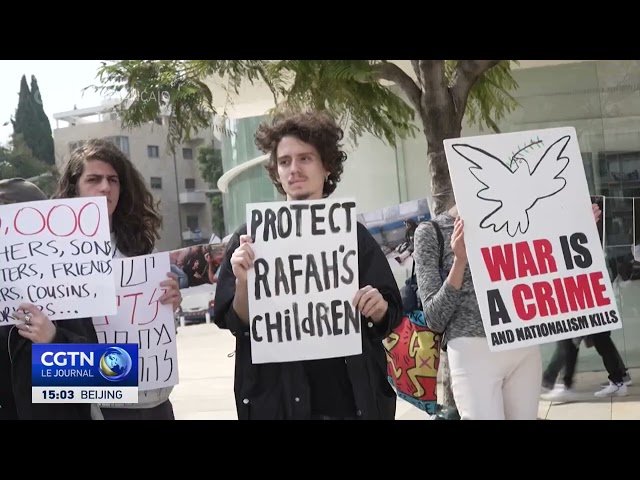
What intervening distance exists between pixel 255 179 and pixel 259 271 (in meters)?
3.10

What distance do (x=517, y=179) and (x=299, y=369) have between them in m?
1.22

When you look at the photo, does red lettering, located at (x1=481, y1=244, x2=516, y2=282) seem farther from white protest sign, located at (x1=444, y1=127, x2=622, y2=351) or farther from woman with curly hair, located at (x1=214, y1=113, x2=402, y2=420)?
woman with curly hair, located at (x1=214, y1=113, x2=402, y2=420)

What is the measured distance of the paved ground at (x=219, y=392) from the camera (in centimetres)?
700

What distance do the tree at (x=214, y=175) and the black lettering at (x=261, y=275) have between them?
9.81ft

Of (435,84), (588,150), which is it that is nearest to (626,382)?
(588,150)

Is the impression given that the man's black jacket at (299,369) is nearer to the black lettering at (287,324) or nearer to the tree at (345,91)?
the black lettering at (287,324)

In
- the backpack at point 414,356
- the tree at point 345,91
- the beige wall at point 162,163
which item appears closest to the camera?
the backpack at point 414,356

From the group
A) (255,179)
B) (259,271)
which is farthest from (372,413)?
(255,179)

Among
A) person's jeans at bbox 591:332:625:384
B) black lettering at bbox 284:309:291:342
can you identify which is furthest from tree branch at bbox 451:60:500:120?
person's jeans at bbox 591:332:625:384

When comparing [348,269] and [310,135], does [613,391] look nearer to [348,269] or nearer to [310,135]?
[348,269]

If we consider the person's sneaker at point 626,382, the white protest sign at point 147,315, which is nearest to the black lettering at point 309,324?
the white protest sign at point 147,315

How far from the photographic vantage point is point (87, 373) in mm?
4234
